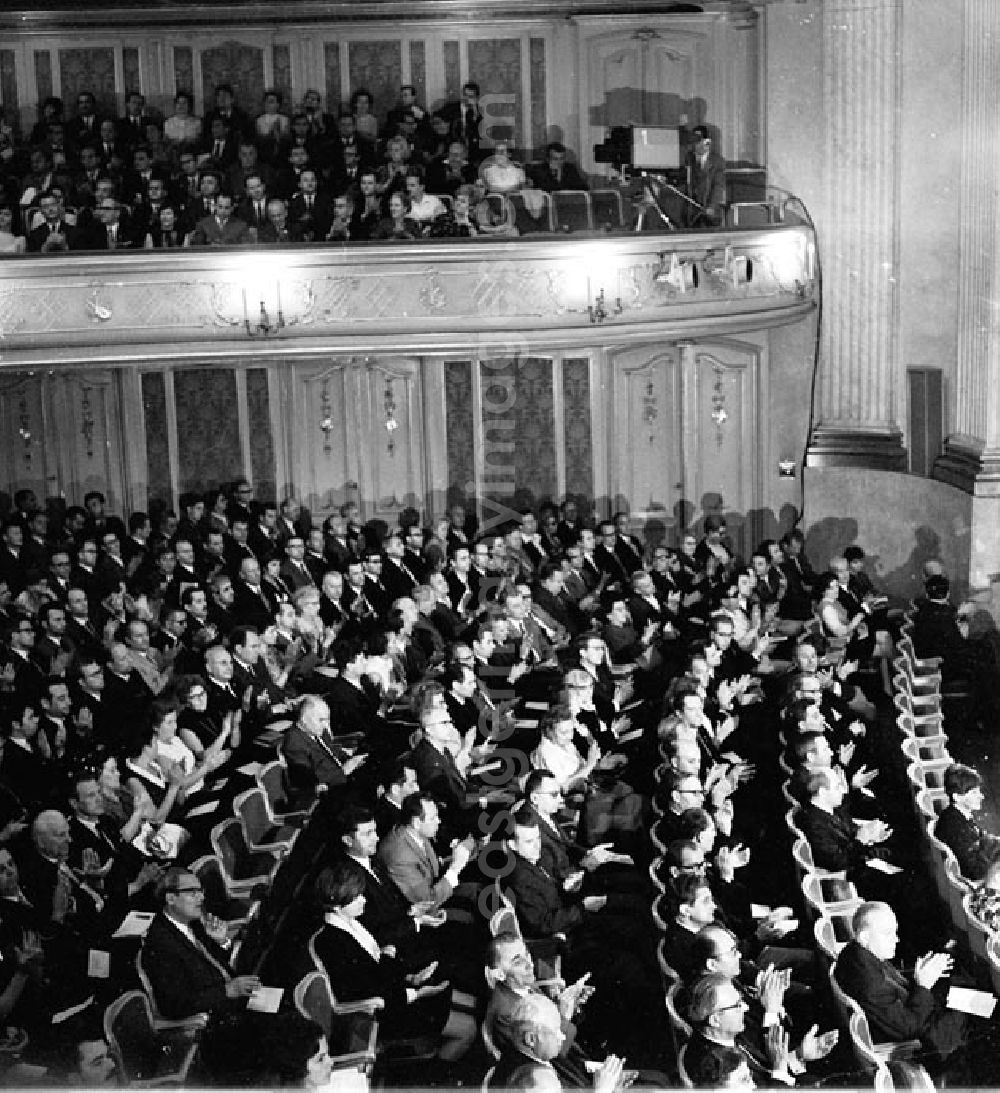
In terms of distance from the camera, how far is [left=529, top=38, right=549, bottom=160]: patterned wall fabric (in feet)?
59.0

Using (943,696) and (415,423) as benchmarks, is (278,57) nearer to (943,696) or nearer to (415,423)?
(415,423)

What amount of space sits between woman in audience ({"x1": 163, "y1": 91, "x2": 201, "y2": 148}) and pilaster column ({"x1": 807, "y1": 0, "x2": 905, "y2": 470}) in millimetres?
5817

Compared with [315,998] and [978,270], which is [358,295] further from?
[315,998]

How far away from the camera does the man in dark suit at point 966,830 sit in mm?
8211

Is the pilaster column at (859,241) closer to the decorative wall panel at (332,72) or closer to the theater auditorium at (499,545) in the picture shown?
the theater auditorium at (499,545)

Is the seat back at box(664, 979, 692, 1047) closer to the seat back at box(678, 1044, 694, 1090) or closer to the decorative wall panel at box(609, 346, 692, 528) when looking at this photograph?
the seat back at box(678, 1044, 694, 1090)

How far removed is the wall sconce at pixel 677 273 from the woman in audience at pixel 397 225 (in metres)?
2.02

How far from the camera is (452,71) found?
18.0 metres

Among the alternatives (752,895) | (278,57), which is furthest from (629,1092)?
(278,57)

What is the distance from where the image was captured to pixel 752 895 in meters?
8.58

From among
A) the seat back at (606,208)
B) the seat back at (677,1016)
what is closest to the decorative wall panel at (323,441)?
the seat back at (606,208)

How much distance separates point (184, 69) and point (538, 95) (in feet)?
11.5

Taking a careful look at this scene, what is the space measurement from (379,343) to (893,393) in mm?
5294

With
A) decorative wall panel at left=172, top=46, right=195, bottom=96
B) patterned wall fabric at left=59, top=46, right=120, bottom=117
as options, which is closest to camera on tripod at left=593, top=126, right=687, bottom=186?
decorative wall panel at left=172, top=46, right=195, bottom=96
